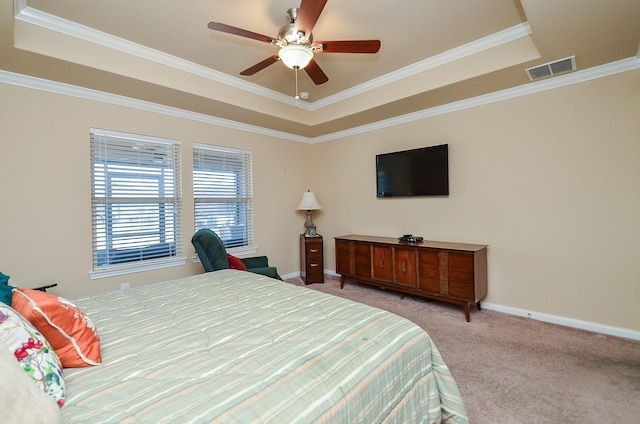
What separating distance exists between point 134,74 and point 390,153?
3194 millimetres

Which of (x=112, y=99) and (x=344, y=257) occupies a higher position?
(x=112, y=99)

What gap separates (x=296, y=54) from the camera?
2.12 metres

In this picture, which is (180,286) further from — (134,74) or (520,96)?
(520,96)

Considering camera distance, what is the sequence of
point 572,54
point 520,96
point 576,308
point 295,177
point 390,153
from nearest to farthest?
point 572,54 → point 576,308 → point 520,96 → point 390,153 → point 295,177

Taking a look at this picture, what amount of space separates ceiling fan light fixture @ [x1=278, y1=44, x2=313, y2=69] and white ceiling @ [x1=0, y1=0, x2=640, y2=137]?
0.52 meters

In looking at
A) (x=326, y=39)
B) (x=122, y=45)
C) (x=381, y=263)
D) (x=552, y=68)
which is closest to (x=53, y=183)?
(x=122, y=45)

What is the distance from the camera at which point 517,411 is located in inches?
68.5

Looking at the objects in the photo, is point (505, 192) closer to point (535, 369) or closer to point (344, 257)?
point (535, 369)

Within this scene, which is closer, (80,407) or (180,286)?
(80,407)

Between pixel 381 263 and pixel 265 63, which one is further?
pixel 381 263

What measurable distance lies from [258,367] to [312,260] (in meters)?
3.50

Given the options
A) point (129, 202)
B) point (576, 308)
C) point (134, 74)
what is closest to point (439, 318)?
point (576, 308)

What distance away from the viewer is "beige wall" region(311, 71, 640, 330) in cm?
263

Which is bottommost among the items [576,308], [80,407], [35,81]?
[576,308]
